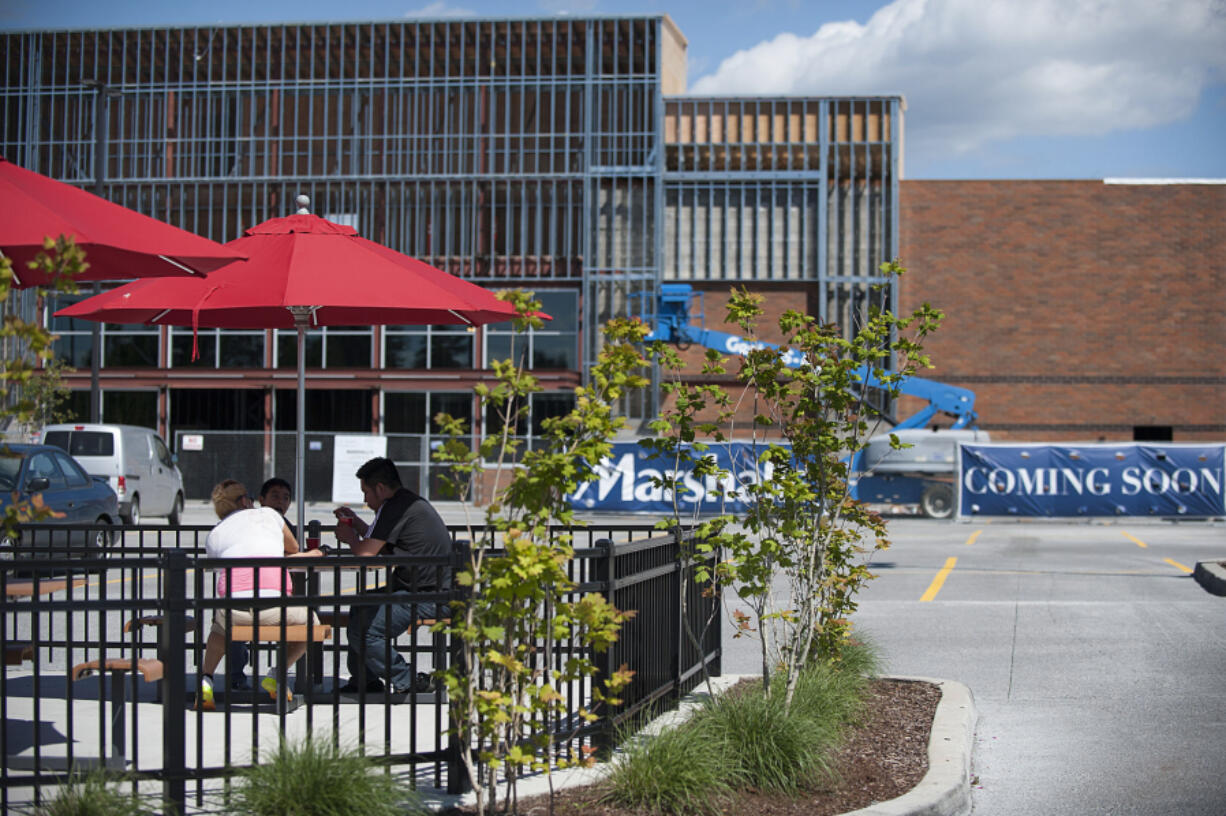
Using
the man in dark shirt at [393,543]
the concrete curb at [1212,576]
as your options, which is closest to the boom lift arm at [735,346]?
the concrete curb at [1212,576]

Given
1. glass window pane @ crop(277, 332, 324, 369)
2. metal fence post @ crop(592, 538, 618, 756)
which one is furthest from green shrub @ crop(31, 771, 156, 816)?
glass window pane @ crop(277, 332, 324, 369)

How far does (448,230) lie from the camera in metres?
39.6

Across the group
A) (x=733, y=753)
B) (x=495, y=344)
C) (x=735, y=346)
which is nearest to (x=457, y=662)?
(x=733, y=753)

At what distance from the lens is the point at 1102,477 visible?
26828mm

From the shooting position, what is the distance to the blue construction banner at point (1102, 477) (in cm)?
2662

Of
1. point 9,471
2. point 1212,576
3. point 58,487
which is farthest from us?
point 58,487

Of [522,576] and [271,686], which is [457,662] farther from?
[271,686]

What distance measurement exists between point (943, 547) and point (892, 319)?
15296 mm

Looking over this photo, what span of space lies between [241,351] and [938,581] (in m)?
27.6

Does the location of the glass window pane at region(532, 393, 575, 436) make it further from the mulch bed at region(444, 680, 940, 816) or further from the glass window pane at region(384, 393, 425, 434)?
the mulch bed at region(444, 680, 940, 816)

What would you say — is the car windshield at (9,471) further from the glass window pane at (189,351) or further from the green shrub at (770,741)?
the glass window pane at (189,351)

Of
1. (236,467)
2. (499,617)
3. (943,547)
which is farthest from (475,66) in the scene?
(499,617)

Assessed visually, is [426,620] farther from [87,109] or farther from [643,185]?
[87,109]

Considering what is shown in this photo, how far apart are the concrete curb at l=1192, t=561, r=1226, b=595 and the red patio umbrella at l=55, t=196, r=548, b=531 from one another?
10.3m
